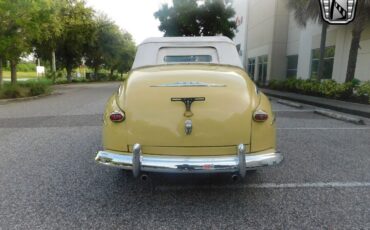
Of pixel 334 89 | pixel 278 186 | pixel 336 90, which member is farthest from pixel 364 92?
pixel 278 186

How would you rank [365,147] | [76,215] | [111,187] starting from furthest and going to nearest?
[365,147] → [111,187] → [76,215]

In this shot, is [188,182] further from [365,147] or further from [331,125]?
[331,125]

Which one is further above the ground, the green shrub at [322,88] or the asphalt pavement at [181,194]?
the green shrub at [322,88]

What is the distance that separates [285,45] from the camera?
2688 cm

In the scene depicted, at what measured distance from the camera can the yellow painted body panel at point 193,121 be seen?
3.09 metres

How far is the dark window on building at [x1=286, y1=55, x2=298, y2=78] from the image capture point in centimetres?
2512

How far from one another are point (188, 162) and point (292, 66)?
83.0 ft

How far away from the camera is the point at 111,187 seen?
3746mm

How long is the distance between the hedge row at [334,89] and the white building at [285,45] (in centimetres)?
229

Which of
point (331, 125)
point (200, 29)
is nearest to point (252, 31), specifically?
point (200, 29)

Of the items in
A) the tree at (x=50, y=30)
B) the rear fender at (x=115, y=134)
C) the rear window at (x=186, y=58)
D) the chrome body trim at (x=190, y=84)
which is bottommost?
the rear fender at (x=115, y=134)

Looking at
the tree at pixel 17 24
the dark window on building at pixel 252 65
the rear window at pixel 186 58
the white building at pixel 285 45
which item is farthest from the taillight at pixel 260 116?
the dark window on building at pixel 252 65

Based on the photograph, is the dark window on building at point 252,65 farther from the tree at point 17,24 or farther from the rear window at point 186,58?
the rear window at point 186,58

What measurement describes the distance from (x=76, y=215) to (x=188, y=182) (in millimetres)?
1452
